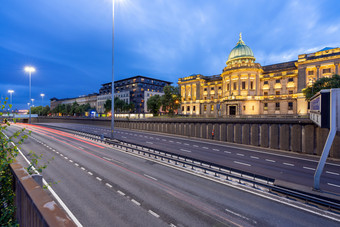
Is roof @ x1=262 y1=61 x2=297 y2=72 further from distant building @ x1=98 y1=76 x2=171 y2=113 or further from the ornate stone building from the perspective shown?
distant building @ x1=98 y1=76 x2=171 y2=113

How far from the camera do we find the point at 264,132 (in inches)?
1204

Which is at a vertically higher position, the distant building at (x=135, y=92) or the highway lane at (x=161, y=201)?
the distant building at (x=135, y=92)

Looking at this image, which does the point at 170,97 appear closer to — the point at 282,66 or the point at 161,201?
the point at 282,66

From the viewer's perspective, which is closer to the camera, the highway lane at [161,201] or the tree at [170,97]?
the highway lane at [161,201]

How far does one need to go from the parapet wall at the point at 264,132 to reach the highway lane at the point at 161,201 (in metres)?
19.3

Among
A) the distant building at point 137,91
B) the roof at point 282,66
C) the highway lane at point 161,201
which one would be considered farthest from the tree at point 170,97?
the distant building at point 137,91

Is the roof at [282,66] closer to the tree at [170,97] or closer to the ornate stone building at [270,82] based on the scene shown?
the ornate stone building at [270,82]

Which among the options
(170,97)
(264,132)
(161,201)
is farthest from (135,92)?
(161,201)

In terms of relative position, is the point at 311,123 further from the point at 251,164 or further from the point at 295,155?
the point at 251,164

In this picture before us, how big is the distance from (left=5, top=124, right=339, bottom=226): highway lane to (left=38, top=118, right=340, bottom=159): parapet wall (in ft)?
63.2

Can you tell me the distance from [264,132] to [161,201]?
87.0ft

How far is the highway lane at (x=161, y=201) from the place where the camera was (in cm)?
962

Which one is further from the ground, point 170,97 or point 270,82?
point 270,82

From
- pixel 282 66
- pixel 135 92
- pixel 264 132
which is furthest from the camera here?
pixel 135 92
